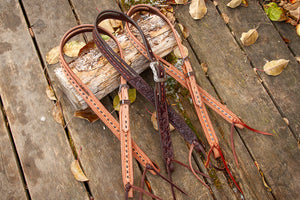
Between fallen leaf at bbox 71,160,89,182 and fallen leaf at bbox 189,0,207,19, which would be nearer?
fallen leaf at bbox 71,160,89,182

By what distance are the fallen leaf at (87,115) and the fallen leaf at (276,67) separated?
4.38 feet

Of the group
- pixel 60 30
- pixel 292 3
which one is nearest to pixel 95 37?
pixel 60 30

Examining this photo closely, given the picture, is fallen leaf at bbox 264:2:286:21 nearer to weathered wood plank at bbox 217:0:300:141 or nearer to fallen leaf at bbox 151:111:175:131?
weathered wood plank at bbox 217:0:300:141

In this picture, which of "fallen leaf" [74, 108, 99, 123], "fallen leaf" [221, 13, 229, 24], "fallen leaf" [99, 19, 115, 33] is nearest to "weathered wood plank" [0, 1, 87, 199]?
"fallen leaf" [74, 108, 99, 123]

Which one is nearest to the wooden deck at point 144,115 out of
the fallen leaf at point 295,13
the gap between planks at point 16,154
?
the gap between planks at point 16,154

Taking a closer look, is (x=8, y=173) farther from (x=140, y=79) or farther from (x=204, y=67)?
(x=204, y=67)

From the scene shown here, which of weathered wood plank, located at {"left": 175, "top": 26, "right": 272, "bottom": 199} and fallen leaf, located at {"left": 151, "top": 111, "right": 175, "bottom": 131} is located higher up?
fallen leaf, located at {"left": 151, "top": 111, "right": 175, "bottom": 131}

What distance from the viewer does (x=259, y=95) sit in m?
1.83

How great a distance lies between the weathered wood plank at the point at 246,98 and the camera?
1655mm

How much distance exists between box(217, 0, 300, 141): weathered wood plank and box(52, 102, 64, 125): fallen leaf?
4.91 feet

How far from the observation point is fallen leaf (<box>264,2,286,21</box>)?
203 centimetres

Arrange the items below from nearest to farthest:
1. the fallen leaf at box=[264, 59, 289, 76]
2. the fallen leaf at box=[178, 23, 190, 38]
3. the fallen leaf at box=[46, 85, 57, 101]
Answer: the fallen leaf at box=[46, 85, 57, 101] < the fallen leaf at box=[264, 59, 289, 76] < the fallen leaf at box=[178, 23, 190, 38]

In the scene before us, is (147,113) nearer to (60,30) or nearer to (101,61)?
(101,61)

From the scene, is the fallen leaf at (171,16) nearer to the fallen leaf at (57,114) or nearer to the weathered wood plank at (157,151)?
the weathered wood plank at (157,151)
